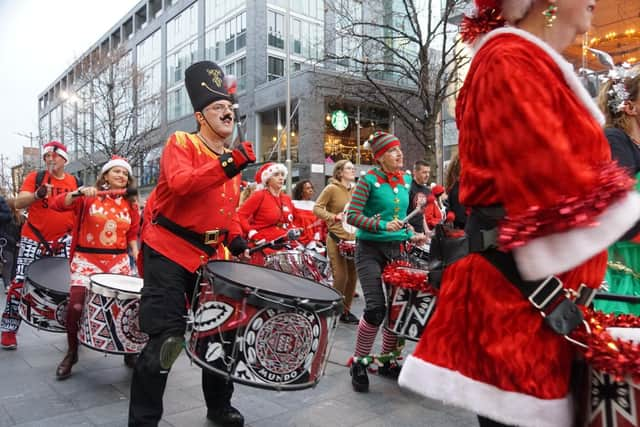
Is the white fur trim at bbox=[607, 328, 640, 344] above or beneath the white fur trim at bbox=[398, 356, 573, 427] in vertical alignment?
above

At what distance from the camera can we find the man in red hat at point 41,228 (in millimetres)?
5352

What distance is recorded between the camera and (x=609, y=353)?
4.18ft

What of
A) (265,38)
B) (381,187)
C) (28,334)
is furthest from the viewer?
(265,38)

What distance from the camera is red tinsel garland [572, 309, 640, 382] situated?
49.3 inches

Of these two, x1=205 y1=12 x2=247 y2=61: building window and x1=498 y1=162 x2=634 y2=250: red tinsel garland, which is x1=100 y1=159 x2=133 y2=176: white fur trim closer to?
x1=498 y1=162 x2=634 y2=250: red tinsel garland

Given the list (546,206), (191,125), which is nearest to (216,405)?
(546,206)

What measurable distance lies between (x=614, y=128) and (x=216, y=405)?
284 cm

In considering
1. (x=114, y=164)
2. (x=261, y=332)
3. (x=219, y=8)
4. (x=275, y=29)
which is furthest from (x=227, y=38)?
(x=261, y=332)

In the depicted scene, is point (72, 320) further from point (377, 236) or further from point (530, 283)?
point (530, 283)

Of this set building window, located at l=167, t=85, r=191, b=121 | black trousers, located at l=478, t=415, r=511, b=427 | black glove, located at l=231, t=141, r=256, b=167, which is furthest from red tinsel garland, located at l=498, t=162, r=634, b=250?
building window, located at l=167, t=85, r=191, b=121

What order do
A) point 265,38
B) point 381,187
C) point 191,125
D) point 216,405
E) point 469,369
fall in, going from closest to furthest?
1. point 469,369
2. point 216,405
3. point 381,187
4. point 265,38
5. point 191,125

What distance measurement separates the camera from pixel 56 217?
5.60 m

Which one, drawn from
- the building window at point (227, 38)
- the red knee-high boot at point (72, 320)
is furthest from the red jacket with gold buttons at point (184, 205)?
the building window at point (227, 38)

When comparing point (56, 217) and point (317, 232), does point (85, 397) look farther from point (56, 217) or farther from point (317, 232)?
point (317, 232)
